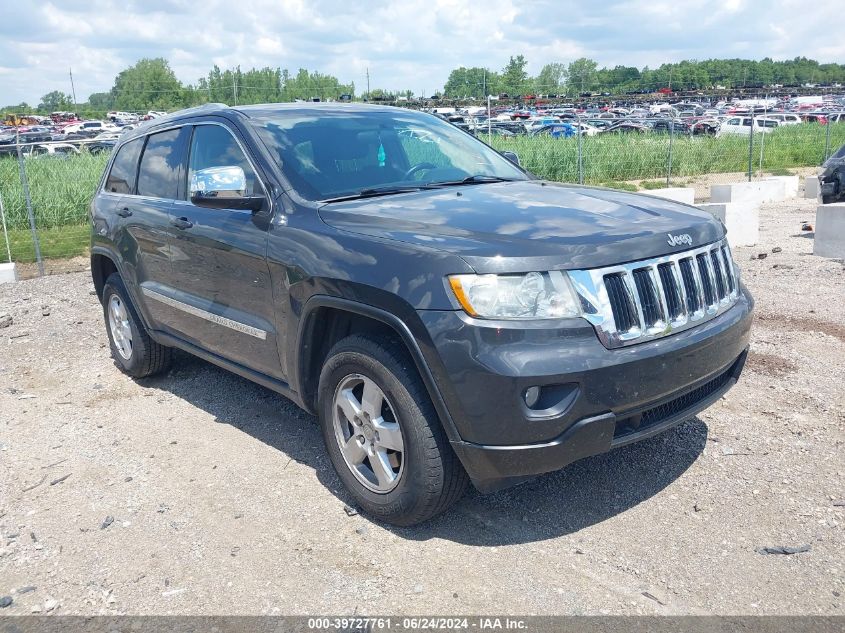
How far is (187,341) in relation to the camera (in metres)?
4.93

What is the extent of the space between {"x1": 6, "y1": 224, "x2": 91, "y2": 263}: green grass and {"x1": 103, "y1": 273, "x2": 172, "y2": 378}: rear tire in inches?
258

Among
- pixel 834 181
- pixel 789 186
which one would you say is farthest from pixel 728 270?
pixel 789 186

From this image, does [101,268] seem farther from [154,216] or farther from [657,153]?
[657,153]

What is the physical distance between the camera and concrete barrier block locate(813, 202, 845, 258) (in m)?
8.99

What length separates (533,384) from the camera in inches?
115

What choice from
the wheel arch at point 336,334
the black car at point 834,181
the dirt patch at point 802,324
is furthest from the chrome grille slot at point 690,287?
the black car at point 834,181

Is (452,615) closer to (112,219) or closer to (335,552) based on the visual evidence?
(335,552)

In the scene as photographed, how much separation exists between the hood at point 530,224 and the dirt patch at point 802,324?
2.93 m

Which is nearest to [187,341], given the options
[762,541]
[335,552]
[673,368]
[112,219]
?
[112,219]

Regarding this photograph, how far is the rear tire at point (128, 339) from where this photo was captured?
5.66m

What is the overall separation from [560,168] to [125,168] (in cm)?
1327

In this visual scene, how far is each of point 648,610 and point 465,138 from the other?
323 cm

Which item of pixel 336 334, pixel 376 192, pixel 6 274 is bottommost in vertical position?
pixel 6 274

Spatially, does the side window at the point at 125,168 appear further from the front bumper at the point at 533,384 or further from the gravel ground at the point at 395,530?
the front bumper at the point at 533,384
